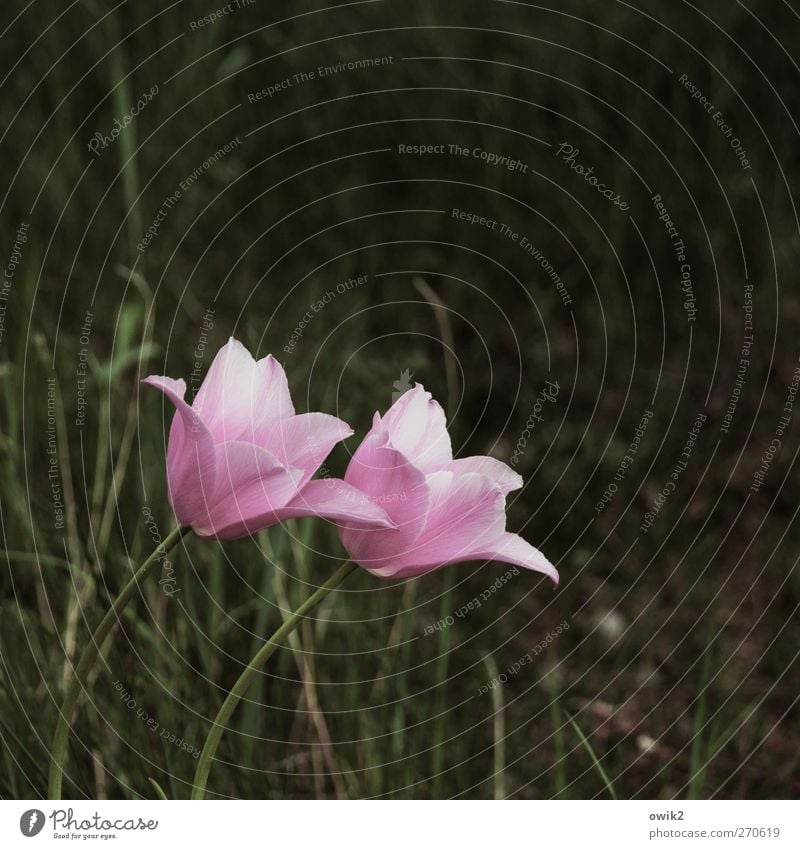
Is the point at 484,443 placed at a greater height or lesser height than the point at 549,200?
lesser

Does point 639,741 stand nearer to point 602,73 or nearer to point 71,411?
point 71,411

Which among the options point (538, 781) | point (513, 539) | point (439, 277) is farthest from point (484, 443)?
point (513, 539)

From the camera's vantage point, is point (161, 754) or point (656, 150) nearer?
point (161, 754)

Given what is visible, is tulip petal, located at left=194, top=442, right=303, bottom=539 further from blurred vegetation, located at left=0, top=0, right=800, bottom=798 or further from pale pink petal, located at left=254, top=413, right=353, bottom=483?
blurred vegetation, located at left=0, top=0, right=800, bottom=798
